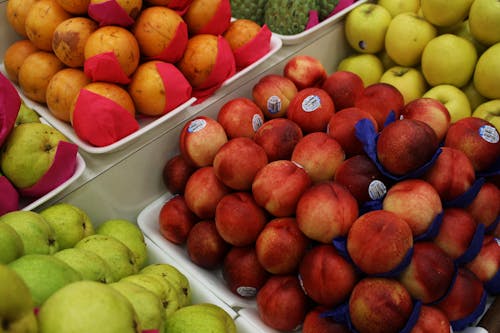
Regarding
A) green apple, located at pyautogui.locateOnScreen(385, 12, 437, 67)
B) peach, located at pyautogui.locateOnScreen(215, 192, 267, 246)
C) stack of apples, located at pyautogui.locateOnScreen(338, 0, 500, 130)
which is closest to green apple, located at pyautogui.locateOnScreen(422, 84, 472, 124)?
stack of apples, located at pyautogui.locateOnScreen(338, 0, 500, 130)

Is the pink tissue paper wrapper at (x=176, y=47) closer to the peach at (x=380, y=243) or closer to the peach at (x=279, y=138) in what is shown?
the peach at (x=279, y=138)

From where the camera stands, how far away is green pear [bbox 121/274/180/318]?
960 mm

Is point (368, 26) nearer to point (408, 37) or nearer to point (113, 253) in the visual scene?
point (408, 37)

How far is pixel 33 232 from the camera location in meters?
0.92

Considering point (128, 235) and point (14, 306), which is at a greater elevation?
point (14, 306)

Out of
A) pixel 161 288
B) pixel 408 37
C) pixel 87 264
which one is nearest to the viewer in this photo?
pixel 87 264

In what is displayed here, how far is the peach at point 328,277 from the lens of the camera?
1.01m

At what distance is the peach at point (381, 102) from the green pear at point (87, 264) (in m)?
0.80

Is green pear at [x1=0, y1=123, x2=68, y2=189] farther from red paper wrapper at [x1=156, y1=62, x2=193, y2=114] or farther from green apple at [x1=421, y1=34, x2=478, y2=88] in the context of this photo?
green apple at [x1=421, y1=34, x2=478, y2=88]

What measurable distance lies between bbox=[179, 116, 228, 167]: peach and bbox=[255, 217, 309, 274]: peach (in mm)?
304

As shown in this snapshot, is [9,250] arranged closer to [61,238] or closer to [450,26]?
[61,238]

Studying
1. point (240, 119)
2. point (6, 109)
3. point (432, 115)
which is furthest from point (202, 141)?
point (432, 115)

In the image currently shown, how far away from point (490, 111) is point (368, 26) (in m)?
0.53

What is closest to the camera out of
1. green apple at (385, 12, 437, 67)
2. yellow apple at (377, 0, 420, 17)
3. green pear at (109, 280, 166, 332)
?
green pear at (109, 280, 166, 332)
